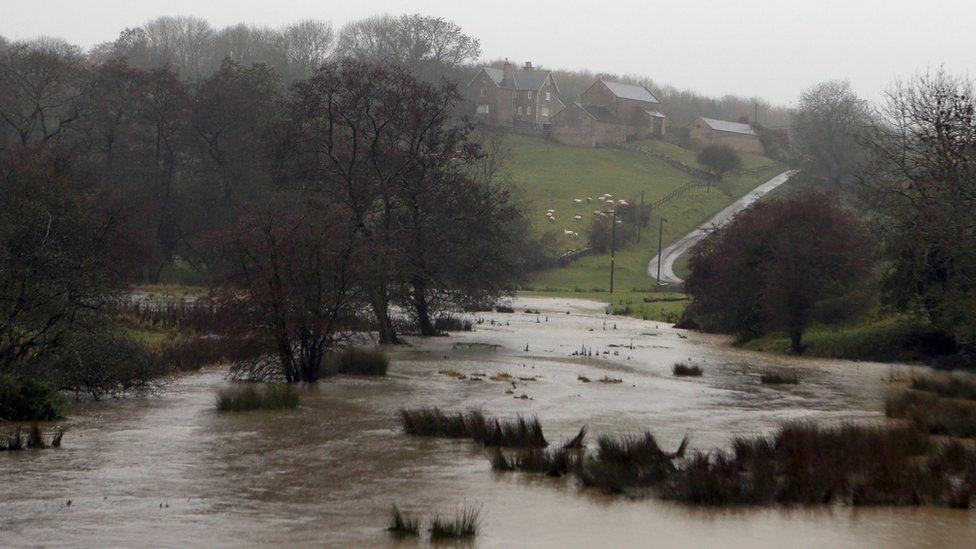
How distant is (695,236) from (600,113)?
4330cm

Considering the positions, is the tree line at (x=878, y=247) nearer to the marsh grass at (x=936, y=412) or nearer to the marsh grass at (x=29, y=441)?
the marsh grass at (x=936, y=412)

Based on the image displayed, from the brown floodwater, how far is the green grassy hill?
36999 millimetres

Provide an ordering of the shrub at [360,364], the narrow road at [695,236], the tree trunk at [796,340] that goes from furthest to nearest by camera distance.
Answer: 1. the narrow road at [695,236]
2. the tree trunk at [796,340]
3. the shrub at [360,364]

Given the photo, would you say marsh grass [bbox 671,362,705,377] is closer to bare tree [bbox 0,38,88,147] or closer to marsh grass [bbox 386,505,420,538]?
marsh grass [bbox 386,505,420,538]

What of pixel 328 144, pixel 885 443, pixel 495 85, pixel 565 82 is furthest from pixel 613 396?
pixel 565 82

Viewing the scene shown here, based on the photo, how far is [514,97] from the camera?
14788cm

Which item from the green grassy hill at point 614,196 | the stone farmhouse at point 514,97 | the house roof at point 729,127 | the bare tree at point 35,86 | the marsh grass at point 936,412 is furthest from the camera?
the house roof at point 729,127

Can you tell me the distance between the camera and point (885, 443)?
17328 mm

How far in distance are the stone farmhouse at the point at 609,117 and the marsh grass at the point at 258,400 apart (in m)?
118

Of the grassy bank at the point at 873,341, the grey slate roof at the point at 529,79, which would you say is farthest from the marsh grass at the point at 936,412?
the grey slate roof at the point at 529,79

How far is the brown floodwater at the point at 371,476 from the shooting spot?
12.8m

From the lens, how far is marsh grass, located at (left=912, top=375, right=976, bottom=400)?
90.9 ft

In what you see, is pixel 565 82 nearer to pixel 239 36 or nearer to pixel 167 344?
pixel 239 36

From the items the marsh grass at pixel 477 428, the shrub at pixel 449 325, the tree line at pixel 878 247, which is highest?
the tree line at pixel 878 247
